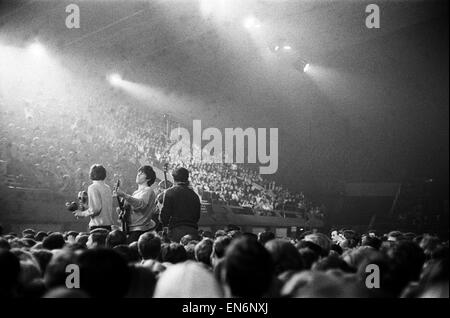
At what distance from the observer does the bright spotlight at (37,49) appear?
15180 mm

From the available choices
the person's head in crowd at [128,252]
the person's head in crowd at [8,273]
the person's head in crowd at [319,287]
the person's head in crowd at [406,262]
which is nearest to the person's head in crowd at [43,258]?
the person's head in crowd at [128,252]

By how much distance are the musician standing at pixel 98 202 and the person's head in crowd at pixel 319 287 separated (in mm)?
3827

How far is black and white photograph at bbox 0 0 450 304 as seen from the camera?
13023mm

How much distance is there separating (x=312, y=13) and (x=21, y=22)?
802 cm

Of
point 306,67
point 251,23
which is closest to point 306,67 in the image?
point 306,67

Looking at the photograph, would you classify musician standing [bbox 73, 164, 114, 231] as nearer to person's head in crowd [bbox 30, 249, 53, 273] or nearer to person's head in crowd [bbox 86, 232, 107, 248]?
person's head in crowd [bbox 86, 232, 107, 248]

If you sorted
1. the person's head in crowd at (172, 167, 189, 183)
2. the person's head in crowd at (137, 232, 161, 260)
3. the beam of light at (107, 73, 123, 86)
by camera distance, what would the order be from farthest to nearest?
1. the beam of light at (107, 73, 123, 86)
2. the person's head in crowd at (172, 167, 189, 183)
3. the person's head in crowd at (137, 232, 161, 260)

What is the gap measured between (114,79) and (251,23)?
5132mm

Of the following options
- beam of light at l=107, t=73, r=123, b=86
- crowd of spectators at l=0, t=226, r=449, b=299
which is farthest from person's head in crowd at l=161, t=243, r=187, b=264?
A: beam of light at l=107, t=73, r=123, b=86

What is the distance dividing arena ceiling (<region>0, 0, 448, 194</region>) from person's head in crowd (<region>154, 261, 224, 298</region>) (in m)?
12.6

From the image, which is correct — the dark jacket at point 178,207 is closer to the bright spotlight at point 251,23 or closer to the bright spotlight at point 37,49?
the bright spotlight at point 251,23

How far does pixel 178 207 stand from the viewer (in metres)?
5.74

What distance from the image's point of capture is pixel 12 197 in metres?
10.3
